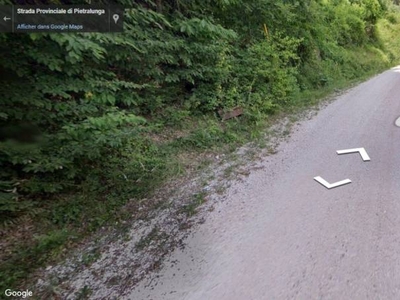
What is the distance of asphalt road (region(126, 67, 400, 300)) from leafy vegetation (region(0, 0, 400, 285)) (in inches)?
33.3

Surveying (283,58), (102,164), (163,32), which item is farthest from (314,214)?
(283,58)

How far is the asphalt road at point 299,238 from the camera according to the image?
7.88 feet

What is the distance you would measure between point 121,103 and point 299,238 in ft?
10.3

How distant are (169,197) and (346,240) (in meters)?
2.11

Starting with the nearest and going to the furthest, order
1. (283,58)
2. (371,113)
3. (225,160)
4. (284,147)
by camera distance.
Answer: (225,160)
(284,147)
(371,113)
(283,58)

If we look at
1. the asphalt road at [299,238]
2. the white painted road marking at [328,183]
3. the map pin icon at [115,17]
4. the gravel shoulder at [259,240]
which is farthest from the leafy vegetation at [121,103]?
the white painted road marking at [328,183]

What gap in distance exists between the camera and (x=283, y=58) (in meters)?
7.75

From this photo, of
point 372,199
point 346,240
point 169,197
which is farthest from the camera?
point 169,197

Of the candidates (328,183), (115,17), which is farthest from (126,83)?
(328,183)

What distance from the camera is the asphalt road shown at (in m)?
2.40

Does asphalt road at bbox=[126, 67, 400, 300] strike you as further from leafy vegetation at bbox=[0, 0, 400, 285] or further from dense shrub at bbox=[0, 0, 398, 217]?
dense shrub at bbox=[0, 0, 398, 217]

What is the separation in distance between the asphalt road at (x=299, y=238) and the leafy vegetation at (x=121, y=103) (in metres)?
0.85

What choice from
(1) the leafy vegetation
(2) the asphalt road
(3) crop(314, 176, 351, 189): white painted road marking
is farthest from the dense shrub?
(3) crop(314, 176, 351, 189): white painted road marking

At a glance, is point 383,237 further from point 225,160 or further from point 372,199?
point 225,160
